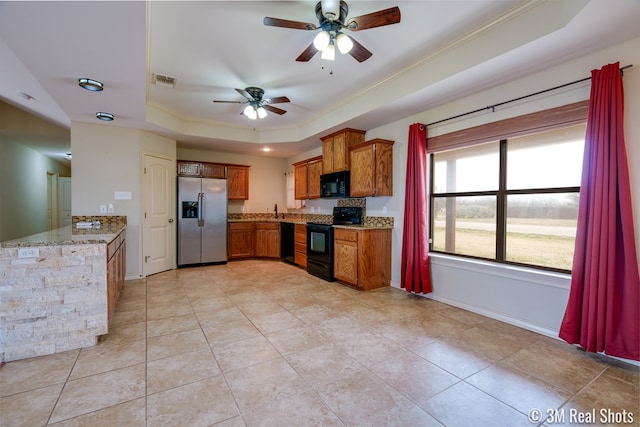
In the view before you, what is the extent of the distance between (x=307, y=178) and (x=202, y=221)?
7.51 feet

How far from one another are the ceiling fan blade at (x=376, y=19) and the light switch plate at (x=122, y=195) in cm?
423

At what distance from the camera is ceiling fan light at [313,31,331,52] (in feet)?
7.43

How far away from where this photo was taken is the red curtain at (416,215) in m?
3.66

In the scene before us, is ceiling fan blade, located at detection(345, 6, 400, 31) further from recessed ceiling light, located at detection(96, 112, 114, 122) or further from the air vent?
recessed ceiling light, located at detection(96, 112, 114, 122)

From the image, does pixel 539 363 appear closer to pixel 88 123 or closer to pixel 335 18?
→ pixel 335 18

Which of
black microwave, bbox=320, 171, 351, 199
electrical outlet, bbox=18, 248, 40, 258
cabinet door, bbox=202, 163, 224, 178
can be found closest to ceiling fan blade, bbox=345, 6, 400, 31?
black microwave, bbox=320, 171, 351, 199

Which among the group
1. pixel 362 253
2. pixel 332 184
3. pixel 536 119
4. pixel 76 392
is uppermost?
pixel 536 119

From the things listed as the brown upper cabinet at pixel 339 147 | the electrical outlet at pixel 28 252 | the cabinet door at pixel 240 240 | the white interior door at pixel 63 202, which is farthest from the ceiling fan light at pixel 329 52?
the white interior door at pixel 63 202

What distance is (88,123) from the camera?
4289mm

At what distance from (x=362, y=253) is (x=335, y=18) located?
282cm

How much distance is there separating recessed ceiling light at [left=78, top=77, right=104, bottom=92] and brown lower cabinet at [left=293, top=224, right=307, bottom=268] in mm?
3539

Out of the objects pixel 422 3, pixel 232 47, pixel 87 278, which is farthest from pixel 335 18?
pixel 87 278

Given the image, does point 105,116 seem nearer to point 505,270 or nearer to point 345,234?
point 345,234

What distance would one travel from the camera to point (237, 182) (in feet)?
21.3
